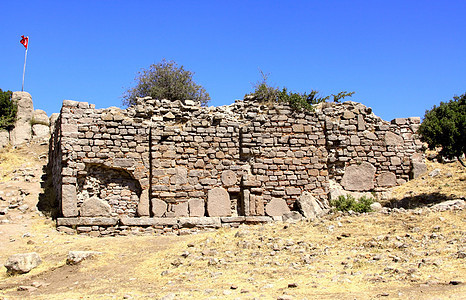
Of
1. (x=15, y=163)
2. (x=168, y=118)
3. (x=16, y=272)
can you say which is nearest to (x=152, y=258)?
(x=16, y=272)

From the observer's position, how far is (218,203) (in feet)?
45.1

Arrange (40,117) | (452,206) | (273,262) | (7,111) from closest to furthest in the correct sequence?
(273,262)
(452,206)
(7,111)
(40,117)

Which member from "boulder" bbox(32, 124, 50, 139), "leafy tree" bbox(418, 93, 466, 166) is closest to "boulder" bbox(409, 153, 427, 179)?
"leafy tree" bbox(418, 93, 466, 166)

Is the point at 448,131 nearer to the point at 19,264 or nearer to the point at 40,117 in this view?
the point at 19,264

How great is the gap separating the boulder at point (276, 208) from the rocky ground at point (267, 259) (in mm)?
1847

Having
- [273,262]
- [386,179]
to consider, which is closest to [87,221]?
[273,262]

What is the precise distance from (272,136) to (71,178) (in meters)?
5.89

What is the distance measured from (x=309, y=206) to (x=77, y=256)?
6.71 meters

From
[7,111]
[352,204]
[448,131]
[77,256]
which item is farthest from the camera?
[7,111]

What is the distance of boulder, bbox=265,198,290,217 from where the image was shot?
13.9 meters

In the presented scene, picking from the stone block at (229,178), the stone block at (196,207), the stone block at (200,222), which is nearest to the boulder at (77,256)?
the stone block at (200,222)

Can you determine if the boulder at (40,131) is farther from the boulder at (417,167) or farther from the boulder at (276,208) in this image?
the boulder at (417,167)

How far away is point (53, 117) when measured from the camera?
20.8 m

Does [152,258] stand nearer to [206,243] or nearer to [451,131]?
[206,243]
